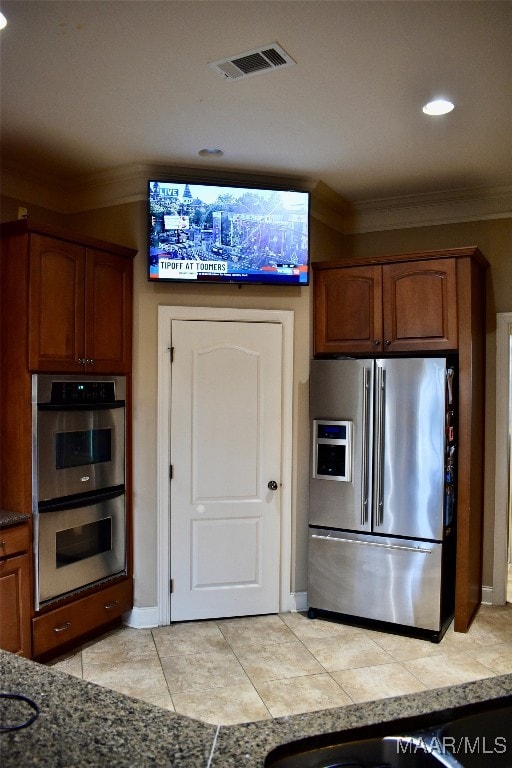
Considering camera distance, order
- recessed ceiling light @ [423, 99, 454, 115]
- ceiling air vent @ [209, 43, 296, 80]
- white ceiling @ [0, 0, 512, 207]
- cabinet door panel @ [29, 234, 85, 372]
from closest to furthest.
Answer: white ceiling @ [0, 0, 512, 207], ceiling air vent @ [209, 43, 296, 80], recessed ceiling light @ [423, 99, 454, 115], cabinet door panel @ [29, 234, 85, 372]

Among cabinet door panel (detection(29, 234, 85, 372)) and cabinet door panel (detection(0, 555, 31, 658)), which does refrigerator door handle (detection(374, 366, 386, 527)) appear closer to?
cabinet door panel (detection(29, 234, 85, 372))

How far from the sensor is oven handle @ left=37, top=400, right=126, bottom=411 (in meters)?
3.11

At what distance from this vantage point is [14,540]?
294 centimetres

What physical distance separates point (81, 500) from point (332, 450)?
1577mm

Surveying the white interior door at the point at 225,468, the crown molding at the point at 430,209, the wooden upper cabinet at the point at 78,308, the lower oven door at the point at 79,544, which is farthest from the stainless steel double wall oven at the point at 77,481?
the crown molding at the point at 430,209

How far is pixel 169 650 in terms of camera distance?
3.38m

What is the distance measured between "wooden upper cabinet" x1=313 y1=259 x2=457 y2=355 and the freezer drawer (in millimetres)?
1235

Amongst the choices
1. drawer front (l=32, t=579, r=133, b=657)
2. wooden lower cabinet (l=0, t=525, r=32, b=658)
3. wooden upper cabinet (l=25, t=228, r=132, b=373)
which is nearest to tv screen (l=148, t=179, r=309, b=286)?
wooden upper cabinet (l=25, t=228, r=132, b=373)

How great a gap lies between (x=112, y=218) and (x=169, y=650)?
2.69 metres

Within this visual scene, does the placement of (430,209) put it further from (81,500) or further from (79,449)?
(81,500)

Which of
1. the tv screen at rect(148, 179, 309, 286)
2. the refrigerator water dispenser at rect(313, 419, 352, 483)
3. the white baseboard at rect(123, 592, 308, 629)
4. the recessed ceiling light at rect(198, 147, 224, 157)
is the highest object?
the recessed ceiling light at rect(198, 147, 224, 157)

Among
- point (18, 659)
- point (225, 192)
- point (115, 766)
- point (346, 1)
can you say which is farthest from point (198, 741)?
point (225, 192)

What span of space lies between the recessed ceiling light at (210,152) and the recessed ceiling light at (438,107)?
1.21 meters

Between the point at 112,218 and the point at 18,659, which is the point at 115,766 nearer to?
the point at 18,659
